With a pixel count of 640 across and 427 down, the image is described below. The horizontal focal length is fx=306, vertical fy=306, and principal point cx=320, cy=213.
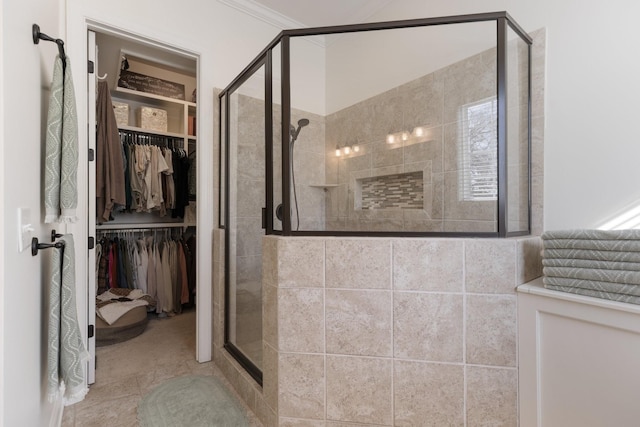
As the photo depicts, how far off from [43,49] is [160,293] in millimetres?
2531

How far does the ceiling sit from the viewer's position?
95.2 inches

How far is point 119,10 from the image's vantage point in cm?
189

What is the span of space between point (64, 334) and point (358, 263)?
1.13 metres

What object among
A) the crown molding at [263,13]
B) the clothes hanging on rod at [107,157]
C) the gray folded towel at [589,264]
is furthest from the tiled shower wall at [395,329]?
the crown molding at [263,13]

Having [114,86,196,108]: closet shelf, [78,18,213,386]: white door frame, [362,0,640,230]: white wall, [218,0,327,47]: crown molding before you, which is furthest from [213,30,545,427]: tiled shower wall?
[114,86,196,108]: closet shelf

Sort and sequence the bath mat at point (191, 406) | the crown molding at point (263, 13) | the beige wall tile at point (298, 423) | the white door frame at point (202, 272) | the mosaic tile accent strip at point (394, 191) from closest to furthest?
the beige wall tile at point (298, 423), the bath mat at point (191, 406), the mosaic tile accent strip at point (394, 191), the white door frame at point (202, 272), the crown molding at point (263, 13)

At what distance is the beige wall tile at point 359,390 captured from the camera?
132 cm

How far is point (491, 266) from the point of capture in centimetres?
125

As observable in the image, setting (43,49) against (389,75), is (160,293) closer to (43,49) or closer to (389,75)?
(43,49)

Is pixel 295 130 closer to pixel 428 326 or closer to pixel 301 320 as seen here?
pixel 301 320

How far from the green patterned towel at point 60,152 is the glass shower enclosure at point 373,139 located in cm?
81

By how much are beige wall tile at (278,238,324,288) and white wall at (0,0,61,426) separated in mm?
852

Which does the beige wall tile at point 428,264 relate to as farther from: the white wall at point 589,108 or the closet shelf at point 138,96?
the closet shelf at point 138,96

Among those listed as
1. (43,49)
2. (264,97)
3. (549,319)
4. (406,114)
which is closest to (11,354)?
(43,49)
